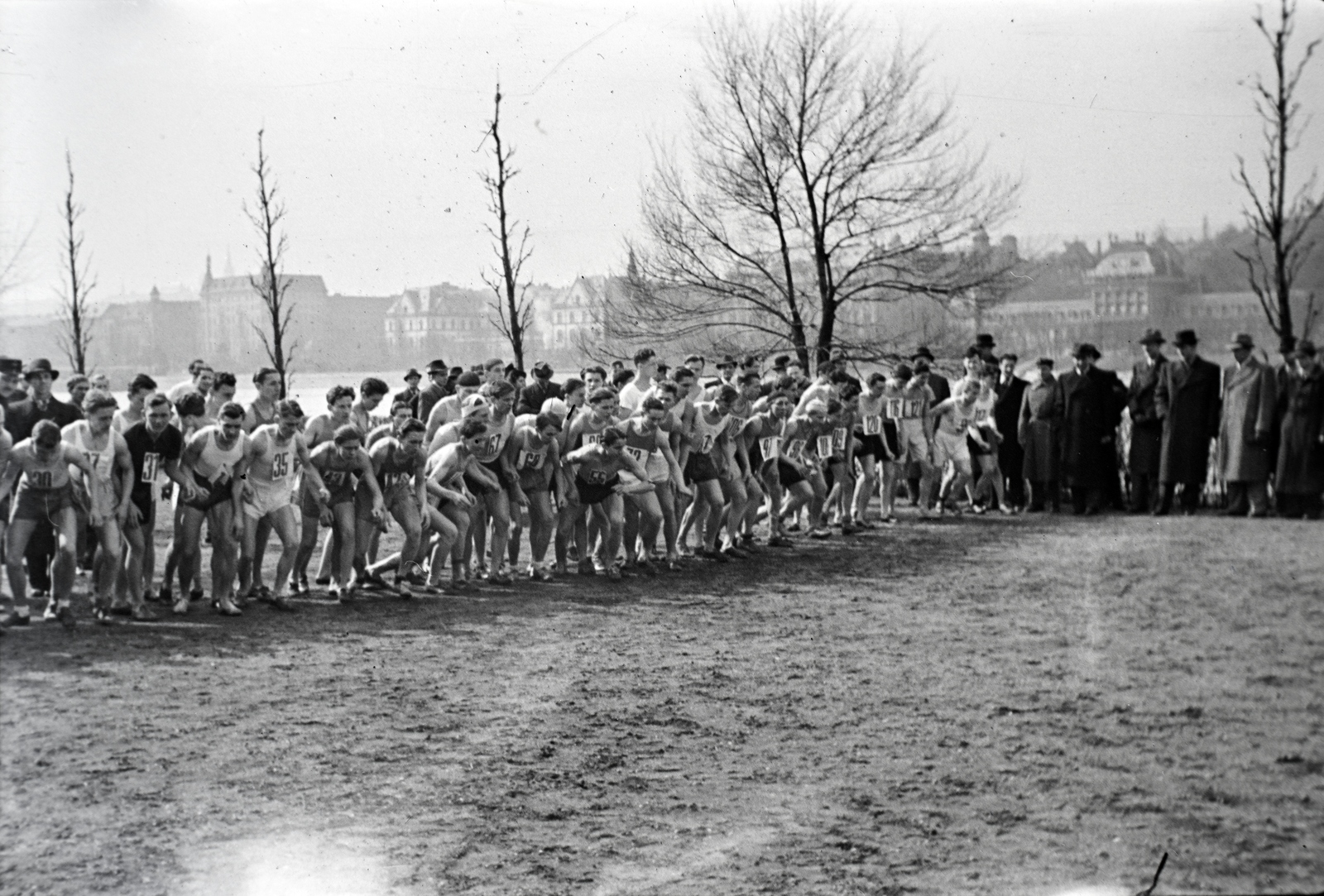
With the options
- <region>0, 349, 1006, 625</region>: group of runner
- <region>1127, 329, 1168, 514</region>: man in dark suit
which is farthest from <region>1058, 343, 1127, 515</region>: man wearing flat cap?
<region>0, 349, 1006, 625</region>: group of runner

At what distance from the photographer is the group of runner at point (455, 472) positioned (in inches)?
272

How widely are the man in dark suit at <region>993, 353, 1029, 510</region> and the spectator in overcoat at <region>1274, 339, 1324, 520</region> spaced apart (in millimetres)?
4368

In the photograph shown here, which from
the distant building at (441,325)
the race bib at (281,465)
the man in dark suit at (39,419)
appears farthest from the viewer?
the race bib at (281,465)

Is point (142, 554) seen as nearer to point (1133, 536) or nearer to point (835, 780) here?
point (835, 780)

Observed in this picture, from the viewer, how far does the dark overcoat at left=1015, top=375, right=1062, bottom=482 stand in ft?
34.9

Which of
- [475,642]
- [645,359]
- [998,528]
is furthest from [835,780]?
[998,528]

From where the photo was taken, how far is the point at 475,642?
697 centimetres

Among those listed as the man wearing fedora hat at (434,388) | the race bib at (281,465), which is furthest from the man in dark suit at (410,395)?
the race bib at (281,465)

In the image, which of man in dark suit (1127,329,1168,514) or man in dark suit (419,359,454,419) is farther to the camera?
man in dark suit (1127,329,1168,514)

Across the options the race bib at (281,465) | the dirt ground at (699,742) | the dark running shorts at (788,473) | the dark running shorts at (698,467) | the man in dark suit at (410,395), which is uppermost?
the man in dark suit at (410,395)

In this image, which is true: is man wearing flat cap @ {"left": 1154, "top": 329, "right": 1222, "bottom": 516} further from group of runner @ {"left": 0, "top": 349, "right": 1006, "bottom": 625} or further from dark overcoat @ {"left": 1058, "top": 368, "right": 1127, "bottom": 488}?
group of runner @ {"left": 0, "top": 349, "right": 1006, "bottom": 625}

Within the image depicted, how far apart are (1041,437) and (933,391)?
116cm

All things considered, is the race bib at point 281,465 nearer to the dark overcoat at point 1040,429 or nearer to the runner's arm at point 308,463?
the runner's arm at point 308,463

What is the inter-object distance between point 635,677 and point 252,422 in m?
3.47
